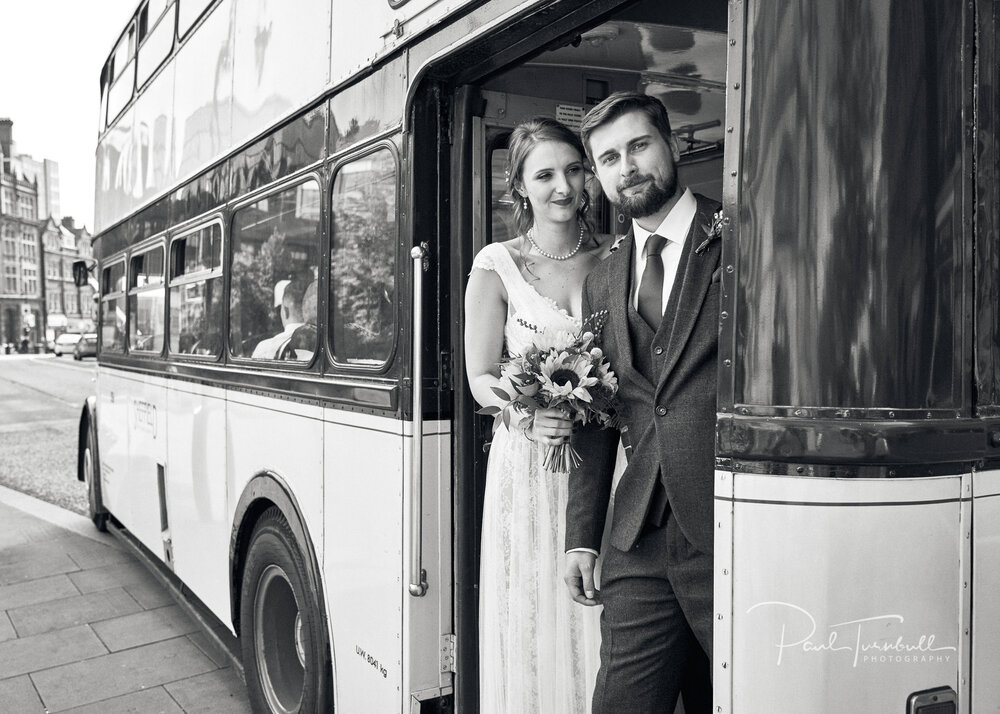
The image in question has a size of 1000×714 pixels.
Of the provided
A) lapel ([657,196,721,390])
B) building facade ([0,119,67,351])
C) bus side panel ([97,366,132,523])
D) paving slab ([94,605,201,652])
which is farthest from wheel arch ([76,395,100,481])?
building facade ([0,119,67,351])

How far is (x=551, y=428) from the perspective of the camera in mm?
2178

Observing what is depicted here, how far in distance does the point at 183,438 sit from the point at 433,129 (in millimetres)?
2785

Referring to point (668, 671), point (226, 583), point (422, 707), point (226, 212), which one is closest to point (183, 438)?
point (226, 583)

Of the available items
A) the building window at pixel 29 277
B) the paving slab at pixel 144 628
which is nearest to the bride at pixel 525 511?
the paving slab at pixel 144 628

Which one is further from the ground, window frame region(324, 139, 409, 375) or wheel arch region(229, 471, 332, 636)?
window frame region(324, 139, 409, 375)

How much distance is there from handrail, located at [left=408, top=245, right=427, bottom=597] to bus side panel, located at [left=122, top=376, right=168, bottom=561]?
9.67 ft

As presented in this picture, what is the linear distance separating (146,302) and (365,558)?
11.5ft

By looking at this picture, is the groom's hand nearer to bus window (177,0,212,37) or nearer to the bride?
the bride

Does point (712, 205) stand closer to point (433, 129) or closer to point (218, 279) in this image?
point (433, 129)

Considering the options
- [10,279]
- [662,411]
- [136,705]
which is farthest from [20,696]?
[10,279]

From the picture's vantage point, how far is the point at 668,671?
81.8 inches

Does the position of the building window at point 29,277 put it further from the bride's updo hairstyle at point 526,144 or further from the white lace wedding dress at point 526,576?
the white lace wedding dress at point 526,576

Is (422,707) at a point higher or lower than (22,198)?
lower

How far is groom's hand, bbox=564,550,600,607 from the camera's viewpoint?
2.27 m
